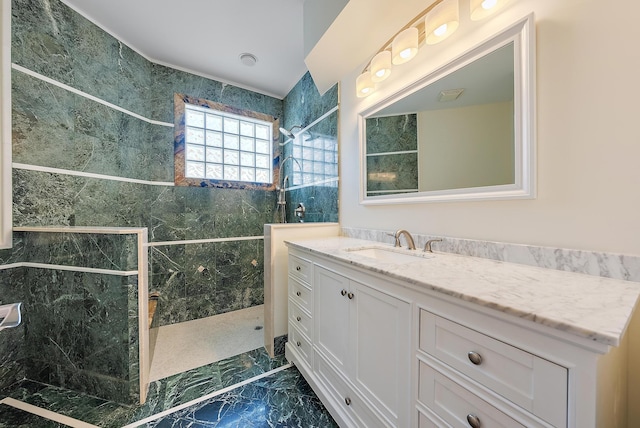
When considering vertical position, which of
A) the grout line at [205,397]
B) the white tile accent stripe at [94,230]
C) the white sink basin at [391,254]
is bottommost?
the grout line at [205,397]

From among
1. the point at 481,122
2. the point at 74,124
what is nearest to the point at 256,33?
the point at 74,124

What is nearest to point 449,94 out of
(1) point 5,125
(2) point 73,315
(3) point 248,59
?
(3) point 248,59

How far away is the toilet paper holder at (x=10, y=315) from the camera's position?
29.3 inches

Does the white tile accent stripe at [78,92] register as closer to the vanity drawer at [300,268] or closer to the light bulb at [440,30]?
the vanity drawer at [300,268]

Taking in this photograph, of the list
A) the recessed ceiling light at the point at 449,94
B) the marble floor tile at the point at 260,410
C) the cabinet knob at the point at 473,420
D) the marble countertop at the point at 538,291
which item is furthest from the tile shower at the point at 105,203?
the cabinet knob at the point at 473,420

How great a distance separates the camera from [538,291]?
62cm

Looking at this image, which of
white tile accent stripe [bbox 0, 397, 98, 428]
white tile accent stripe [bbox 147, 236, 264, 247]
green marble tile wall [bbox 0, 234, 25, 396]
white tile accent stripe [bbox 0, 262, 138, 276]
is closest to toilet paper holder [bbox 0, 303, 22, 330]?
white tile accent stripe [bbox 0, 262, 138, 276]

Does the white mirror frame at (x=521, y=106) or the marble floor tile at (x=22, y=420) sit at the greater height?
the white mirror frame at (x=521, y=106)

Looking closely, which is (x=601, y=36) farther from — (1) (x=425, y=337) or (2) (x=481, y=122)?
(1) (x=425, y=337)

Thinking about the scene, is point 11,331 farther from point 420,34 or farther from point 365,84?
point 420,34

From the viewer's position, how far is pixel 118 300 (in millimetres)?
1292

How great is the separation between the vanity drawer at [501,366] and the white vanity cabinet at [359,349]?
0.11m

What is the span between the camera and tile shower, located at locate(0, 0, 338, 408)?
135 centimetres

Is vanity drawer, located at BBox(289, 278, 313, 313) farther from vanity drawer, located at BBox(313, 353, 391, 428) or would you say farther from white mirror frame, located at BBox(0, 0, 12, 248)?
white mirror frame, located at BBox(0, 0, 12, 248)
